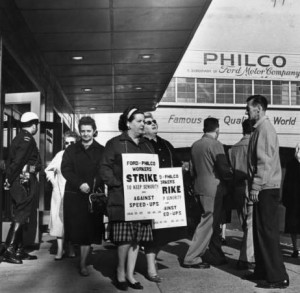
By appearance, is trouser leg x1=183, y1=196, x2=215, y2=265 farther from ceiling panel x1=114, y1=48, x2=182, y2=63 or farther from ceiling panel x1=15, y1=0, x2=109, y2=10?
ceiling panel x1=114, y1=48, x2=182, y2=63

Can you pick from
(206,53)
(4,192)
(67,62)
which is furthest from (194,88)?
(4,192)

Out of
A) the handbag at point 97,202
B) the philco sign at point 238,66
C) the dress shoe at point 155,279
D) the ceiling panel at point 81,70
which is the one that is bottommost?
the dress shoe at point 155,279

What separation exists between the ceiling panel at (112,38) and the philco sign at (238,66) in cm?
2174

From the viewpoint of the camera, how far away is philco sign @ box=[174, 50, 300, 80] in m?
36.0

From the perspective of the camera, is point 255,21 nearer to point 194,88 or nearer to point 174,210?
point 194,88

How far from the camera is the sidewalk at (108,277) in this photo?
187 inches

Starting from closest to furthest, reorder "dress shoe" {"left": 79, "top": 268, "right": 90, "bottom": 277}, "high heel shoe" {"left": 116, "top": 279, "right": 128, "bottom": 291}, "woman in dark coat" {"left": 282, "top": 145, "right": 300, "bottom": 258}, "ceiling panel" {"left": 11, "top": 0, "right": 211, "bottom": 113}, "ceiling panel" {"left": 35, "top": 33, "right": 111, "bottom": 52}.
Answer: "high heel shoe" {"left": 116, "top": 279, "right": 128, "bottom": 291} → "dress shoe" {"left": 79, "top": 268, "right": 90, "bottom": 277} → "woman in dark coat" {"left": 282, "top": 145, "right": 300, "bottom": 258} → "ceiling panel" {"left": 11, "top": 0, "right": 211, "bottom": 113} → "ceiling panel" {"left": 35, "top": 33, "right": 111, "bottom": 52}

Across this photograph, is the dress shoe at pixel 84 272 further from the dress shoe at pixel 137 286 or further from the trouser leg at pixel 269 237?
the trouser leg at pixel 269 237

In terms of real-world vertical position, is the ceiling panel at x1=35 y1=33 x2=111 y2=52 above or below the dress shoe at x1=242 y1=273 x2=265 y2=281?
above

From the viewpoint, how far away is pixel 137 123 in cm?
495

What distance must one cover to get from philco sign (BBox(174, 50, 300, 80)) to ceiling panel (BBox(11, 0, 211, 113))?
856 inches

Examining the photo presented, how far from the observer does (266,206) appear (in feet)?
15.7

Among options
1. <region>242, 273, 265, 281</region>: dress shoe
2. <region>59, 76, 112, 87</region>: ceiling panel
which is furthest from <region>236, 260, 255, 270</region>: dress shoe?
<region>59, 76, 112, 87</region>: ceiling panel

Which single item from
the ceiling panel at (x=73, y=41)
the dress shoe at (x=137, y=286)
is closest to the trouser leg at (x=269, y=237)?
the dress shoe at (x=137, y=286)
